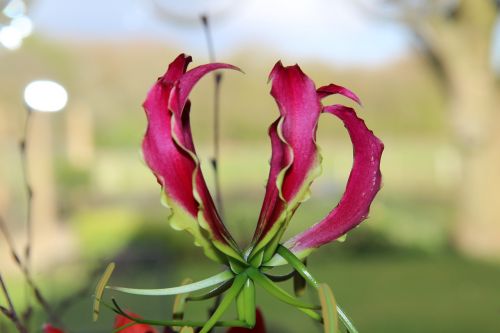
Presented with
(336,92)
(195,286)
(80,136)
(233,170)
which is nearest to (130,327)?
(195,286)

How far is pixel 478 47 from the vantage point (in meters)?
5.71

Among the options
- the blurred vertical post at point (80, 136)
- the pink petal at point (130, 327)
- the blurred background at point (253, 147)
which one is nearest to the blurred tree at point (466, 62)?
the blurred background at point (253, 147)

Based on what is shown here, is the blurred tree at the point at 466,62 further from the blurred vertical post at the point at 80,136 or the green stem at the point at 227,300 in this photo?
the green stem at the point at 227,300

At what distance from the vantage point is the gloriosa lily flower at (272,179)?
38 centimetres

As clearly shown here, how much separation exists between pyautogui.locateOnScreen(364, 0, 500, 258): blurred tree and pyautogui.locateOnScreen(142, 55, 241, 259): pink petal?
536cm

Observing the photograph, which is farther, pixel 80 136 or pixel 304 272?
pixel 80 136

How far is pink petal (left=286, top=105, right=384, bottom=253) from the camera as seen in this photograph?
1.30ft

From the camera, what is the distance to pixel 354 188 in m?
0.40

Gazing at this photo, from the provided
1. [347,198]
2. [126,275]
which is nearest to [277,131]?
[347,198]

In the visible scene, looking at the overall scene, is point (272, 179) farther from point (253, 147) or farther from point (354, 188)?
point (253, 147)

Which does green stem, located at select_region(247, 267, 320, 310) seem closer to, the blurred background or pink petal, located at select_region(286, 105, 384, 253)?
pink petal, located at select_region(286, 105, 384, 253)

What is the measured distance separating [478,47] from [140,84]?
2.45 m

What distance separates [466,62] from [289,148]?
5.54 m

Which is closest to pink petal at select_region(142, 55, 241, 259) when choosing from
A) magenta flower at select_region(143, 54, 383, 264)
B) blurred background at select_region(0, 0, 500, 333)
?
magenta flower at select_region(143, 54, 383, 264)
